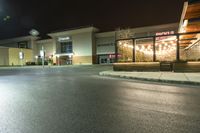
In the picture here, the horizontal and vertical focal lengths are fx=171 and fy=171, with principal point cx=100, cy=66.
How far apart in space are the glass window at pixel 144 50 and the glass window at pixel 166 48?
2.27 feet

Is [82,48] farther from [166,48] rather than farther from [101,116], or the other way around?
[101,116]

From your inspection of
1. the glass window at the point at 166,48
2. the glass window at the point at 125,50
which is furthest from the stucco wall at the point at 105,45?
the glass window at the point at 166,48

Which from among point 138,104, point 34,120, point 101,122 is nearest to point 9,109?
point 34,120

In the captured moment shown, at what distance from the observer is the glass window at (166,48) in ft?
54.7

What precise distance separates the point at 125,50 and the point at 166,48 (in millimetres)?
4315

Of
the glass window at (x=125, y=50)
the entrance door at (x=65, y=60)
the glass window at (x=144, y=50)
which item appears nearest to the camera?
the glass window at (x=144, y=50)

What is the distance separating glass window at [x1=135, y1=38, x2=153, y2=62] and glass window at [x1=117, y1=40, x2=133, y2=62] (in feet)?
2.14

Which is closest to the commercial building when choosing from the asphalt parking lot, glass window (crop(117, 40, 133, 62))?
glass window (crop(117, 40, 133, 62))

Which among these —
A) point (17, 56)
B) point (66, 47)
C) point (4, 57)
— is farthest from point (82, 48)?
point (4, 57)

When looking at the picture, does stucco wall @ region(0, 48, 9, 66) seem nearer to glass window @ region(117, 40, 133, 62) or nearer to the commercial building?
the commercial building

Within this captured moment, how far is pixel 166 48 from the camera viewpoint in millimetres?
17391

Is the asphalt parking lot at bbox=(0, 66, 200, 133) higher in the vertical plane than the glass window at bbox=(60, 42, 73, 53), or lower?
lower

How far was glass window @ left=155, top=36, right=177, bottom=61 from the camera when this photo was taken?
16.7m

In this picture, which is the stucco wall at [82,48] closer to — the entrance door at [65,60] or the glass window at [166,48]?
the entrance door at [65,60]
